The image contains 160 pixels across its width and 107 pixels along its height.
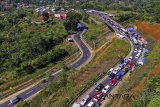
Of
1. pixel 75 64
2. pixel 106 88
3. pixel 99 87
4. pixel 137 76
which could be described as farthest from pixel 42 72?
pixel 137 76

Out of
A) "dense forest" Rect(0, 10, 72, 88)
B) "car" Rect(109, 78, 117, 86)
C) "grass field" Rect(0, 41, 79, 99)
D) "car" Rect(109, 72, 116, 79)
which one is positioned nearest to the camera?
"car" Rect(109, 78, 117, 86)

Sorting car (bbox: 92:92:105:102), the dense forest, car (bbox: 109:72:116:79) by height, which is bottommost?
the dense forest

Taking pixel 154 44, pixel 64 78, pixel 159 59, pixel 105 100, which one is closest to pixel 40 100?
pixel 64 78

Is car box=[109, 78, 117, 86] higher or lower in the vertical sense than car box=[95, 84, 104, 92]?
lower

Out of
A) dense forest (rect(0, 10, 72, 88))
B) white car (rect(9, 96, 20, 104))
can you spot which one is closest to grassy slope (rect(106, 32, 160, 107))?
white car (rect(9, 96, 20, 104))

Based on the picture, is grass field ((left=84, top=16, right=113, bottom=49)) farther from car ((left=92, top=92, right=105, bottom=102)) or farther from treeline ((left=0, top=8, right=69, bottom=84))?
car ((left=92, top=92, right=105, bottom=102))
